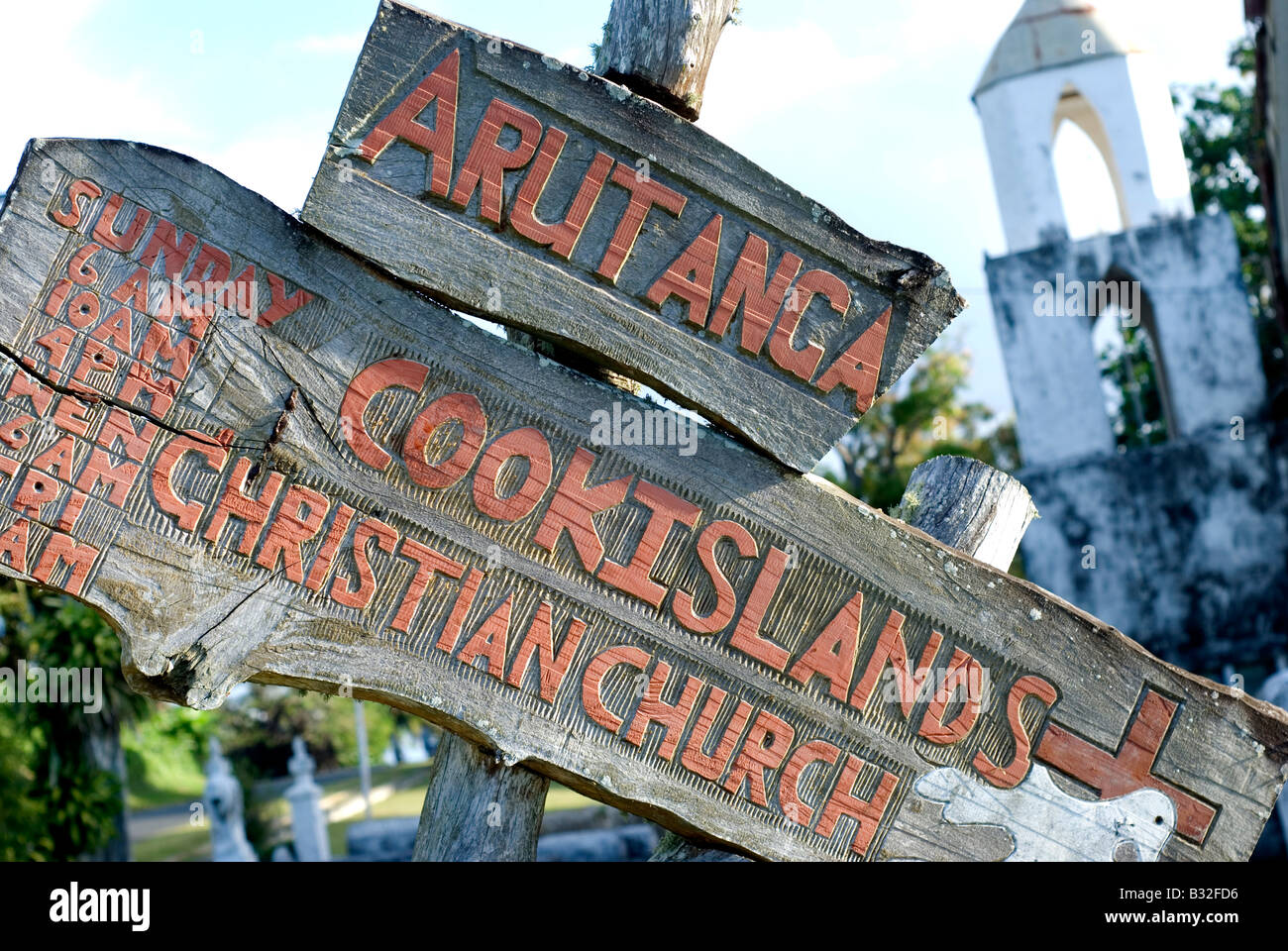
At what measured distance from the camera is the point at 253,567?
8.83ft

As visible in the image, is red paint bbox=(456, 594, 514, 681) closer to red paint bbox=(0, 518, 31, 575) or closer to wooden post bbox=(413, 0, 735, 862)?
wooden post bbox=(413, 0, 735, 862)

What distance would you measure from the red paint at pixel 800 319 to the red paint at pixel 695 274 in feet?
0.60


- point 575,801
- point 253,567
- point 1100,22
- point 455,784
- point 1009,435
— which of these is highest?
point 1100,22

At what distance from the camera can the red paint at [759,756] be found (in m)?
2.87

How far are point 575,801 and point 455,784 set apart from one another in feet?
63.1

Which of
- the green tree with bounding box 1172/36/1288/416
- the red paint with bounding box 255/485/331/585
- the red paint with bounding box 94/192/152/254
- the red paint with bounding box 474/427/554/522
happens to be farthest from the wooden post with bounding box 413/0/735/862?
the green tree with bounding box 1172/36/1288/416

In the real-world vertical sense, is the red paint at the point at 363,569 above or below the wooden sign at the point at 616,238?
below

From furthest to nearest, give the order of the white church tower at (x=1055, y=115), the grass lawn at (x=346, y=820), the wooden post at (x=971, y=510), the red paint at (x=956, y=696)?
the grass lawn at (x=346, y=820)
the white church tower at (x=1055, y=115)
the wooden post at (x=971, y=510)
the red paint at (x=956, y=696)

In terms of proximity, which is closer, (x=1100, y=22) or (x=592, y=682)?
(x=592, y=682)

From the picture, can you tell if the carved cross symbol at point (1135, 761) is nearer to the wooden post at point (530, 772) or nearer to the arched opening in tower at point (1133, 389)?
the wooden post at point (530, 772)

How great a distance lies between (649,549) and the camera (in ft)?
9.23

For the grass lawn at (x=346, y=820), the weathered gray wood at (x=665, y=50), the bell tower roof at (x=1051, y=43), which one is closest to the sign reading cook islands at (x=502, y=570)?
the weathered gray wood at (x=665, y=50)
